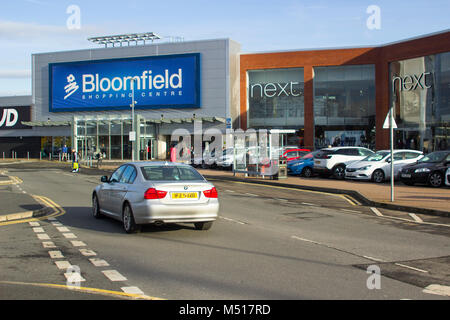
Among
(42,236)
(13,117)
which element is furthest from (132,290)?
(13,117)

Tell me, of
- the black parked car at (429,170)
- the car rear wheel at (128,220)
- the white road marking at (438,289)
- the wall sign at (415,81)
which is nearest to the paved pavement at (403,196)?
the black parked car at (429,170)

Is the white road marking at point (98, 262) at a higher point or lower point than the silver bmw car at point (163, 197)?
lower

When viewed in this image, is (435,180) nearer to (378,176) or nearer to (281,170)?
(378,176)

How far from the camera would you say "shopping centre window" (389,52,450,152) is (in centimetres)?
3894

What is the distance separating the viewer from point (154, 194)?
1012cm

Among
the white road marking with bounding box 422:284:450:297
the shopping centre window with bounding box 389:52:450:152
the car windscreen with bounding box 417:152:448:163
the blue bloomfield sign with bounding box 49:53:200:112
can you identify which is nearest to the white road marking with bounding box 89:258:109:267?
the white road marking with bounding box 422:284:450:297

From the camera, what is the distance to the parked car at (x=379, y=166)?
79.4ft

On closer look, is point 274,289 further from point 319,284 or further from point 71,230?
point 71,230

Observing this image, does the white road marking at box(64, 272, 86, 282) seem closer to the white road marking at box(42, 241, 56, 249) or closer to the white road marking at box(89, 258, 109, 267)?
the white road marking at box(89, 258, 109, 267)

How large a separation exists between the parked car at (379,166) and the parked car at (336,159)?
4.38 ft

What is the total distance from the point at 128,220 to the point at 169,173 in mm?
1277

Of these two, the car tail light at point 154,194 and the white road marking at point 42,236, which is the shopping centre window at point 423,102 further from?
the white road marking at point 42,236

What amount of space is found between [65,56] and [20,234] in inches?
2014
